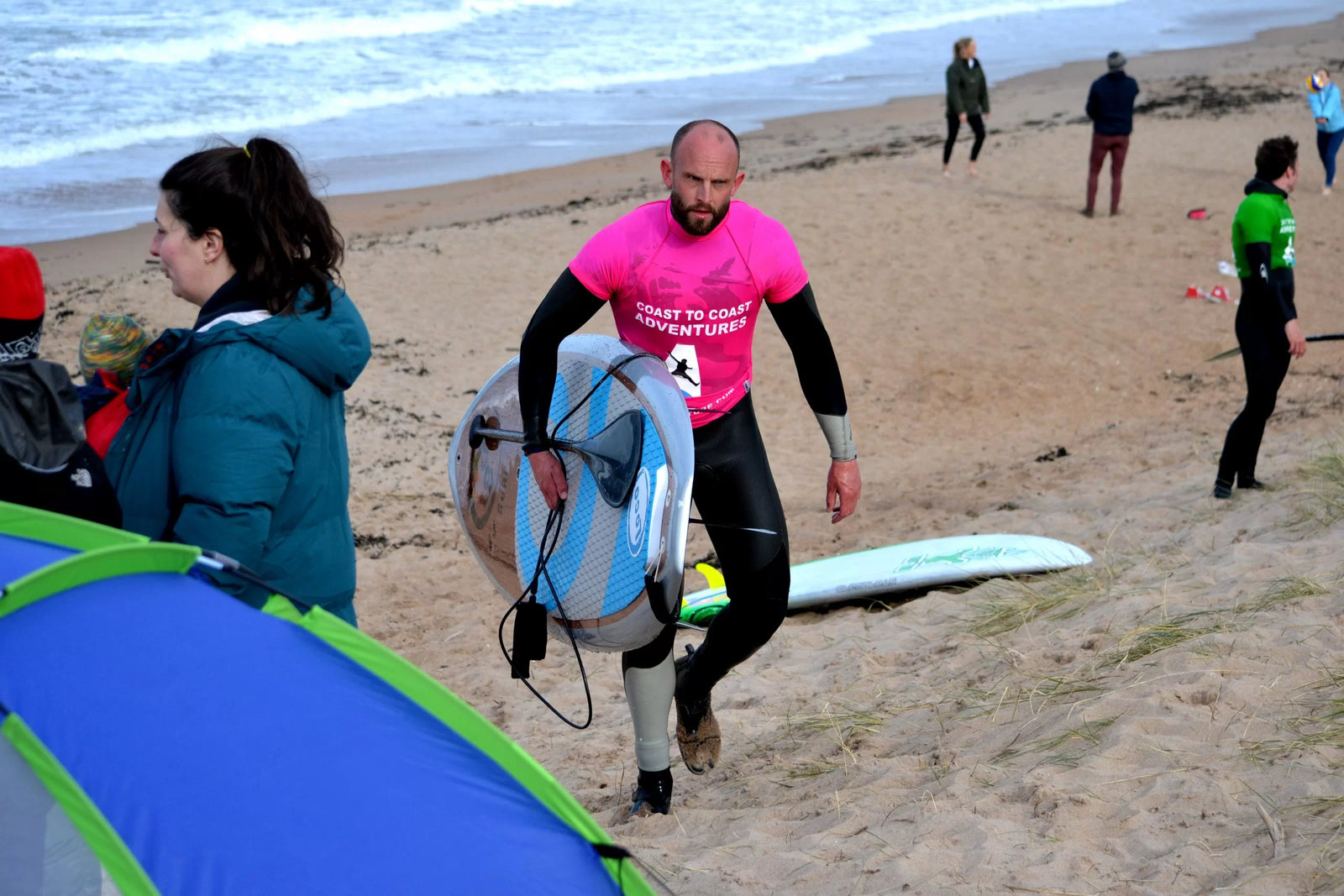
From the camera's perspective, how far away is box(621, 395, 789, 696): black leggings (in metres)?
3.56

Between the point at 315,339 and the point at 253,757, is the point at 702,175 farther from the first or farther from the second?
the point at 253,757

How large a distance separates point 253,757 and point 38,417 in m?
0.87

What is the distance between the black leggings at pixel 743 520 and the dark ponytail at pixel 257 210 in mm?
1323

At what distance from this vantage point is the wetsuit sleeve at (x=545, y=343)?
3.45 metres

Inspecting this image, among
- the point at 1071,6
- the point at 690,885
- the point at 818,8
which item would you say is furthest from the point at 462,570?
the point at 1071,6

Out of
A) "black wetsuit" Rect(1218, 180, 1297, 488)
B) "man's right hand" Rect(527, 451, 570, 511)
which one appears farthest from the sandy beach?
"man's right hand" Rect(527, 451, 570, 511)

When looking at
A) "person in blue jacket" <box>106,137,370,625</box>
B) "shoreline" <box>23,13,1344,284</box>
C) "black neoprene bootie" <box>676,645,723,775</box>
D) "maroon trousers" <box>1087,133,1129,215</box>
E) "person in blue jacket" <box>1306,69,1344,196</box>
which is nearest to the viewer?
"person in blue jacket" <box>106,137,370,625</box>

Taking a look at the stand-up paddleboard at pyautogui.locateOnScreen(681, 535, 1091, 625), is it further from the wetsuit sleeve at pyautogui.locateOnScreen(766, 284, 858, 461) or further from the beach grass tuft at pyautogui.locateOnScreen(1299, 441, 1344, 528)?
the wetsuit sleeve at pyautogui.locateOnScreen(766, 284, 858, 461)

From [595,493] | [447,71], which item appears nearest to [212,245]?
[595,493]

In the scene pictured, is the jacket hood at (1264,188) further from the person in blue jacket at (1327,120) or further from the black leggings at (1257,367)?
the person in blue jacket at (1327,120)

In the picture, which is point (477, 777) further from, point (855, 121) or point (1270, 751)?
point (855, 121)

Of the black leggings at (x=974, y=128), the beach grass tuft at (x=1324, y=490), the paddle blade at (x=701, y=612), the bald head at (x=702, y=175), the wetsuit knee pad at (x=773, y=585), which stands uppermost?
the black leggings at (x=974, y=128)

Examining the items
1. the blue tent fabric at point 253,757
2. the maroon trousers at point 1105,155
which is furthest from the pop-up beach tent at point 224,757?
the maroon trousers at point 1105,155

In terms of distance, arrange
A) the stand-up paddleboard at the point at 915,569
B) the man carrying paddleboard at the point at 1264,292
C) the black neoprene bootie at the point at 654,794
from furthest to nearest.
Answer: the man carrying paddleboard at the point at 1264,292 → the stand-up paddleboard at the point at 915,569 → the black neoprene bootie at the point at 654,794
